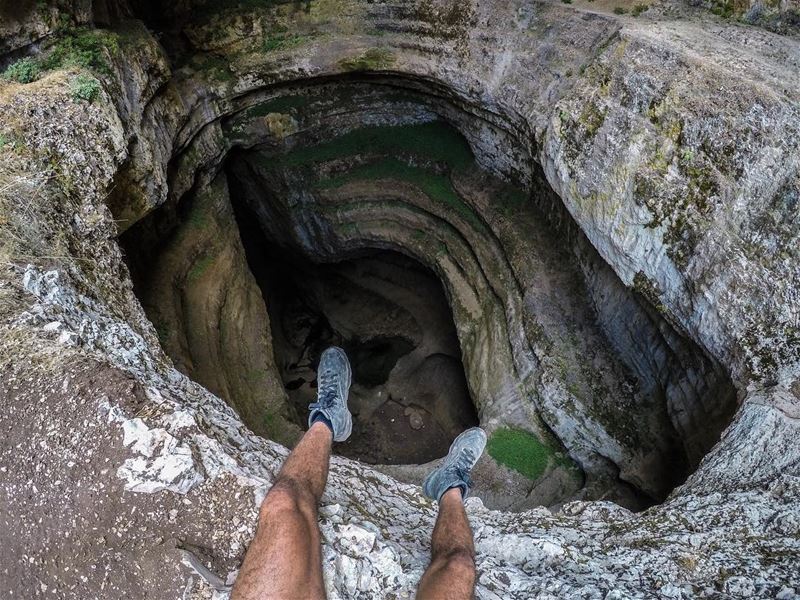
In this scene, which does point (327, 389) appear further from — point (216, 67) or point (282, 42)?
point (282, 42)

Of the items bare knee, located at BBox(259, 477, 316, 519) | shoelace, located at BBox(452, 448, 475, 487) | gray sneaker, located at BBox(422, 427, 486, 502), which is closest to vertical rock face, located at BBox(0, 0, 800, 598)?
bare knee, located at BBox(259, 477, 316, 519)

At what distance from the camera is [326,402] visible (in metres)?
5.73

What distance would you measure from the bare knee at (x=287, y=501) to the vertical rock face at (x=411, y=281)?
133 mm

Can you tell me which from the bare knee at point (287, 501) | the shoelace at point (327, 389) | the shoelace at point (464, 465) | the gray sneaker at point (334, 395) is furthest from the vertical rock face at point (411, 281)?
the shoelace at point (327, 389)

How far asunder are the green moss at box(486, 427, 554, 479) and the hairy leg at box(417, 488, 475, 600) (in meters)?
4.85

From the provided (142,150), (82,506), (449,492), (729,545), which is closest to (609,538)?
(729,545)

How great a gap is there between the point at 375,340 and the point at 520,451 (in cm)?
559

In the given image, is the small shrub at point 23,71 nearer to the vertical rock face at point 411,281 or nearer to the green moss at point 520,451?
the vertical rock face at point 411,281

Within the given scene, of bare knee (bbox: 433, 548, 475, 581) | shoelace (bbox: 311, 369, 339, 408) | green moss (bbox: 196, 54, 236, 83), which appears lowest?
bare knee (bbox: 433, 548, 475, 581)

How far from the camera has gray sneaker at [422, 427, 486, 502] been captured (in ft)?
17.3

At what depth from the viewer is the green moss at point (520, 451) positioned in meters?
8.82

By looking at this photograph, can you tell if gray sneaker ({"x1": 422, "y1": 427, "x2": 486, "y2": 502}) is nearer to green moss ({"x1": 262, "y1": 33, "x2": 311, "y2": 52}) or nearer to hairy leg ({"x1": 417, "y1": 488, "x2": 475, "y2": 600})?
hairy leg ({"x1": 417, "y1": 488, "x2": 475, "y2": 600})

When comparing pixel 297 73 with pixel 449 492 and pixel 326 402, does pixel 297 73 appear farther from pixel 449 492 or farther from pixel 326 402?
pixel 449 492

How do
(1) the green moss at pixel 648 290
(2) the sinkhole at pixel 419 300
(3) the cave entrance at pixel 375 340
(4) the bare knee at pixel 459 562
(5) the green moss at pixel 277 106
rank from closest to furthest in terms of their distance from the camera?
(4) the bare knee at pixel 459 562 < (1) the green moss at pixel 648 290 < (2) the sinkhole at pixel 419 300 < (5) the green moss at pixel 277 106 < (3) the cave entrance at pixel 375 340
